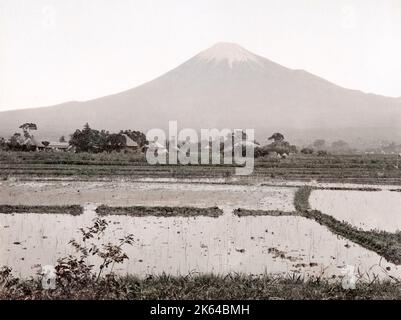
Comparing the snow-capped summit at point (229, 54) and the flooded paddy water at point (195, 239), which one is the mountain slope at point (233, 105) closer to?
the snow-capped summit at point (229, 54)

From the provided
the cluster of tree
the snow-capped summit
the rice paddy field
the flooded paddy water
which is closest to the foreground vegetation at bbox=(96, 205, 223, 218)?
Result: the rice paddy field

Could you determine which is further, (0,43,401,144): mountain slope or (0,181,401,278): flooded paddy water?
(0,43,401,144): mountain slope

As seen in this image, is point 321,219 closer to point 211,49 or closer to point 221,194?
point 221,194

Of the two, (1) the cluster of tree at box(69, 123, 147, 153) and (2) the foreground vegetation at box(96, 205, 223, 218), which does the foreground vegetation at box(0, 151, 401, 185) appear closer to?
(1) the cluster of tree at box(69, 123, 147, 153)

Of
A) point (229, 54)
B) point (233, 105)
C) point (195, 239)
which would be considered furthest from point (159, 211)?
point (229, 54)

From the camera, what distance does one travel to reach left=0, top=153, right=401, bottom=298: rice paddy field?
6.22 metres

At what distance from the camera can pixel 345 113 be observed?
84000 mm

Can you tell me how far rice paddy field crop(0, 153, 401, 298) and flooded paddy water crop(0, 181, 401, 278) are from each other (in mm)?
19

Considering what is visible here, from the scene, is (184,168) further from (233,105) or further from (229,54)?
(229,54)

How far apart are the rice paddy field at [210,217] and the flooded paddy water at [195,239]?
19 mm

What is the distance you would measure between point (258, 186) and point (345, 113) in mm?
73650

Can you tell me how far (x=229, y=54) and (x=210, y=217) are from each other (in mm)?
81446

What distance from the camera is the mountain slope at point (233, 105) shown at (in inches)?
2977

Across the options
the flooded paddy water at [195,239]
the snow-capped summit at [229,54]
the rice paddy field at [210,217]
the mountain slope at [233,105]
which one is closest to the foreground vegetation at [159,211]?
the rice paddy field at [210,217]
